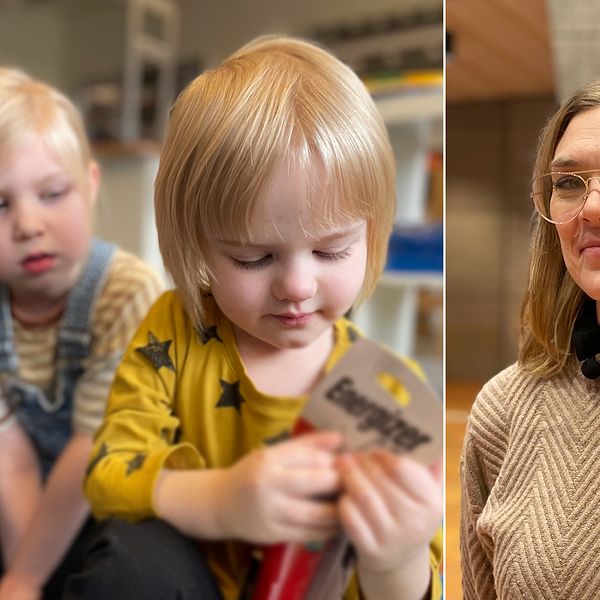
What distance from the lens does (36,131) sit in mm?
460

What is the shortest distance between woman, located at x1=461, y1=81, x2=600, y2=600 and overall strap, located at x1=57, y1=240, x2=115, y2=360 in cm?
25

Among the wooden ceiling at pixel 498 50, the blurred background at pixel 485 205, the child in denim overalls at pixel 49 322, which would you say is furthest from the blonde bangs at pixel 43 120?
the blurred background at pixel 485 205

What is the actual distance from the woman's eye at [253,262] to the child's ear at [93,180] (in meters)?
0.20

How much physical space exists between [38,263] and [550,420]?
314 mm

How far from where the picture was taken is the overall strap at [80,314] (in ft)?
1.63

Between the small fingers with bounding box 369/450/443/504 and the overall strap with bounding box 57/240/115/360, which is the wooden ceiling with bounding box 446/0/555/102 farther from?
the small fingers with bounding box 369/450/443/504

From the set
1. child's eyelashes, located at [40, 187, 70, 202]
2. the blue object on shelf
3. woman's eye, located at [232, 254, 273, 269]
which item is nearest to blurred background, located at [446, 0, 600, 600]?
the blue object on shelf

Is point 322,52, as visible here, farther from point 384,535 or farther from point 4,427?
point 4,427

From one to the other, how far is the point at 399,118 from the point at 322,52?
0.16 m

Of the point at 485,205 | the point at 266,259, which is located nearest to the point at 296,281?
the point at 266,259

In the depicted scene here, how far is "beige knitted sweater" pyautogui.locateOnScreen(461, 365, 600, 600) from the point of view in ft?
1.37

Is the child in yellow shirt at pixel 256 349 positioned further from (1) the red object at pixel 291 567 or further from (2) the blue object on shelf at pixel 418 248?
(2) the blue object on shelf at pixel 418 248

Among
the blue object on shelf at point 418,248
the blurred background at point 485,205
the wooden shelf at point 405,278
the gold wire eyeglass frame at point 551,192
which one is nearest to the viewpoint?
the gold wire eyeglass frame at point 551,192

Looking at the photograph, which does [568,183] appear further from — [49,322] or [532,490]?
[49,322]
